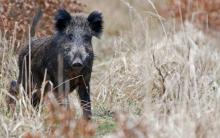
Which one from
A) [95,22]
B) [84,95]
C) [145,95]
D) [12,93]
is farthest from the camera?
[12,93]

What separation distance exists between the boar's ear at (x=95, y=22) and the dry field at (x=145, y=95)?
315 mm

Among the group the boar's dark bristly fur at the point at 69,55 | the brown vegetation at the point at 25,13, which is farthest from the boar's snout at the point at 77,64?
the brown vegetation at the point at 25,13

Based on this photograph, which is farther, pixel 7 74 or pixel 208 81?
pixel 7 74

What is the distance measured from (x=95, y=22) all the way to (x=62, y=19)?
0.36 m

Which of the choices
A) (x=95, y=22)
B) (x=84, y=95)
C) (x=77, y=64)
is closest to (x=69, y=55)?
(x=77, y=64)

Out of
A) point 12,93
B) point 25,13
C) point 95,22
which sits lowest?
point 12,93

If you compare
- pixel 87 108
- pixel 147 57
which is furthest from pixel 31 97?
pixel 147 57

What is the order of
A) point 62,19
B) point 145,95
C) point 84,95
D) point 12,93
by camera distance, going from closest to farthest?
point 145,95 → point 84,95 → point 62,19 → point 12,93

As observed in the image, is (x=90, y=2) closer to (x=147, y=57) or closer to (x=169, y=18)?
(x=169, y=18)

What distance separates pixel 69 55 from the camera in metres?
8.81

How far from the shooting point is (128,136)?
6656 mm

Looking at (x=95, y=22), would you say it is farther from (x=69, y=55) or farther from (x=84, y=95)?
(x=84, y=95)

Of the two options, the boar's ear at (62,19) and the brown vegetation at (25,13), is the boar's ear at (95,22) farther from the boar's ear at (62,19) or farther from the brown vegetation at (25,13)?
the brown vegetation at (25,13)

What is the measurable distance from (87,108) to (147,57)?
0.81 metres
